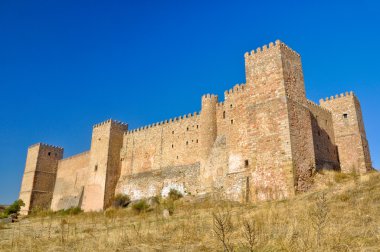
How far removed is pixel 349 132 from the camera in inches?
872

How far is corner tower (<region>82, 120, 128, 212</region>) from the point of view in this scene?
2728 cm

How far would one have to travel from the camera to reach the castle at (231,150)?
14906mm

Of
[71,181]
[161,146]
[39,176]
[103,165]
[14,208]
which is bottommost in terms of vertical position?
[14,208]

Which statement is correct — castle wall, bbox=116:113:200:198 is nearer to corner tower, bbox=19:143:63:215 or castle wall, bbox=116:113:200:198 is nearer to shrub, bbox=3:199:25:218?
shrub, bbox=3:199:25:218

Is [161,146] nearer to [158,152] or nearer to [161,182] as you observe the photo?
[158,152]

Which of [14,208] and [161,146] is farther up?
[161,146]

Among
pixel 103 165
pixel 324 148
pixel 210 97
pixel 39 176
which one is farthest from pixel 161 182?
pixel 39 176

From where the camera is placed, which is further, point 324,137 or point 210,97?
point 210,97

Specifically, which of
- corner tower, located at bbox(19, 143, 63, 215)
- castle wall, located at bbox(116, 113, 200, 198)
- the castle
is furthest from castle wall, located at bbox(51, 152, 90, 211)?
castle wall, located at bbox(116, 113, 200, 198)

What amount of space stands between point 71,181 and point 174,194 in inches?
598

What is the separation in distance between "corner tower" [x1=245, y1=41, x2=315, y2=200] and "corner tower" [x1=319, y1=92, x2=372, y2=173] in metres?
7.54

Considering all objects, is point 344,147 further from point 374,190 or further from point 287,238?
point 287,238

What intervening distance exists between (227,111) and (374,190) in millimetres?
12261

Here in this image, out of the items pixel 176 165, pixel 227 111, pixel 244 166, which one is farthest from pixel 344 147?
pixel 176 165
